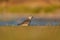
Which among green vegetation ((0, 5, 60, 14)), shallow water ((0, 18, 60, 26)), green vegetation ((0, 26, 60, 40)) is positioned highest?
green vegetation ((0, 5, 60, 14))

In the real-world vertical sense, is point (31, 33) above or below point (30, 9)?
below

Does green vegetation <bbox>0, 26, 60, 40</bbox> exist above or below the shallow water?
below

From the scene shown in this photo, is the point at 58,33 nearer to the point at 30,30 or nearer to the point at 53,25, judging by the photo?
the point at 53,25

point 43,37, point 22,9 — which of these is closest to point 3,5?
point 22,9

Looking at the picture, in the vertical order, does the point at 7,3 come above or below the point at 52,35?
above

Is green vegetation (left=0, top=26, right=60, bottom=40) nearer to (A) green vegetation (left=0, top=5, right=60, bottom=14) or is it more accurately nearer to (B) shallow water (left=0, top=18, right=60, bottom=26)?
(B) shallow water (left=0, top=18, right=60, bottom=26)

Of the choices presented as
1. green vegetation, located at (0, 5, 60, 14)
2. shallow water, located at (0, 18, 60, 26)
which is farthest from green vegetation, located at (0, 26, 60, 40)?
green vegetation, located at (0, 5, 60, 14)

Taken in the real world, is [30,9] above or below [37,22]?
above

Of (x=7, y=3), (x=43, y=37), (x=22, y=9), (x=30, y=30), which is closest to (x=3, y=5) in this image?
(x=7, y=3)

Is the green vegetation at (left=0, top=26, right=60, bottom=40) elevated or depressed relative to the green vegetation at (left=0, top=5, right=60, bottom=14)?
depressed

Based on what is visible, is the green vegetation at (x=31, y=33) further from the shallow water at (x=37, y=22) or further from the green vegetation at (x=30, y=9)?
the green vegetation at (x=30, y=9)

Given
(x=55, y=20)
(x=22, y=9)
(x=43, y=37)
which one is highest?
(x=22, y=9)
